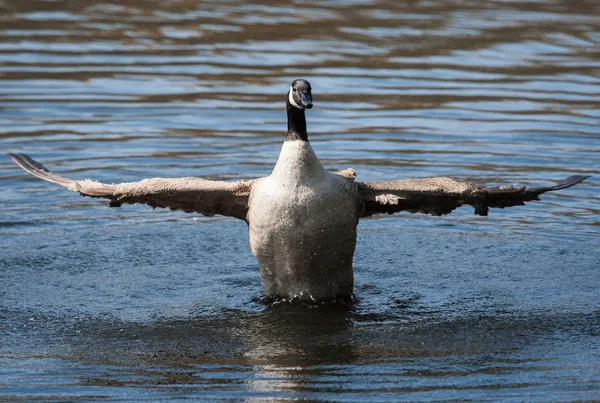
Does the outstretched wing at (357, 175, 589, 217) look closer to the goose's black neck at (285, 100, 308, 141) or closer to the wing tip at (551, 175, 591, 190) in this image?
the wing tip at (551, 175, 591, 190)

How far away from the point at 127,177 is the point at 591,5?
45.8 feet

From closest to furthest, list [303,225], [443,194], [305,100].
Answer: [305,100], [303,225], [443,194]

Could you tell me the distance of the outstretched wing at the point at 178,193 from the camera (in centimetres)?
991

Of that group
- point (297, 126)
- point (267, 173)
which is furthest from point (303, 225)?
point (267, 173)

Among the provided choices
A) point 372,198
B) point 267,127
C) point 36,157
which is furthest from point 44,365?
point 267,127

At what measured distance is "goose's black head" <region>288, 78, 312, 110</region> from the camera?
9344mm

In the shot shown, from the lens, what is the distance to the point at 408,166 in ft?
47.6

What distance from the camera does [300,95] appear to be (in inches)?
370

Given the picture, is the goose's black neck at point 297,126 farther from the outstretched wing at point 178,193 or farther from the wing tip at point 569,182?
the wing tip at point 569,182

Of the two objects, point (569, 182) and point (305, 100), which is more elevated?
point (305, 100)

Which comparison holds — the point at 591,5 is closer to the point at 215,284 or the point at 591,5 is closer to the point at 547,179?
the point at 547,179

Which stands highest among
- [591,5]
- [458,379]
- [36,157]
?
[591,5]

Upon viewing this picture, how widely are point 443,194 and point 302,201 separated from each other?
53.3 inches

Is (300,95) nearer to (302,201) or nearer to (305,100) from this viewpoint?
(305,100)
